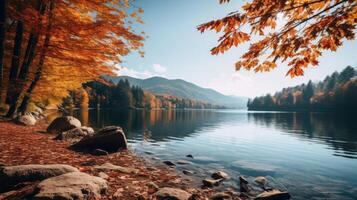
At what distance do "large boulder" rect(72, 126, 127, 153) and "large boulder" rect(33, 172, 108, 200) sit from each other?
644 cm

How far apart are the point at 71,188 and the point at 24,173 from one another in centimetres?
185

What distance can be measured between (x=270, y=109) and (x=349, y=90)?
68728 millimetres

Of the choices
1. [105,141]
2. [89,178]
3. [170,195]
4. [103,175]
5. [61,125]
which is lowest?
[170,195]

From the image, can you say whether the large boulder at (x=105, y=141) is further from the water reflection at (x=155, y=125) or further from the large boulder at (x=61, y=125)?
the water reflection at (x=155, y=125)

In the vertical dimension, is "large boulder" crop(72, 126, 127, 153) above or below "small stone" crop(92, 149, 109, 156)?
above

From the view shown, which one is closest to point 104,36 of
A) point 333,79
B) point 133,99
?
point 133,99

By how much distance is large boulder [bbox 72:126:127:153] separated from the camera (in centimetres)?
1118

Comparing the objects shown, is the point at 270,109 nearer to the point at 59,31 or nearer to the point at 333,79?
the point at 333,79

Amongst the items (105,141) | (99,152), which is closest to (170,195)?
(99,152)

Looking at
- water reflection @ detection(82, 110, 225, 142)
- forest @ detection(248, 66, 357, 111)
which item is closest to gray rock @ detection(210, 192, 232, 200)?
water reflection @ detection(82, 110, 225, 142)

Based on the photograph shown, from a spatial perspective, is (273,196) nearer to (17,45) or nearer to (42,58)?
(42,58)

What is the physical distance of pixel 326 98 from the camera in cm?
10250

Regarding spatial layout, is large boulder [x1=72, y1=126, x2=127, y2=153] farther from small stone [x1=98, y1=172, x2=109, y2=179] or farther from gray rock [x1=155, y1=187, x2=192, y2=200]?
gray rock [x1=155, y1=187, x2=192, y2=200]

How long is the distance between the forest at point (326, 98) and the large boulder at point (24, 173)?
105636 mm
